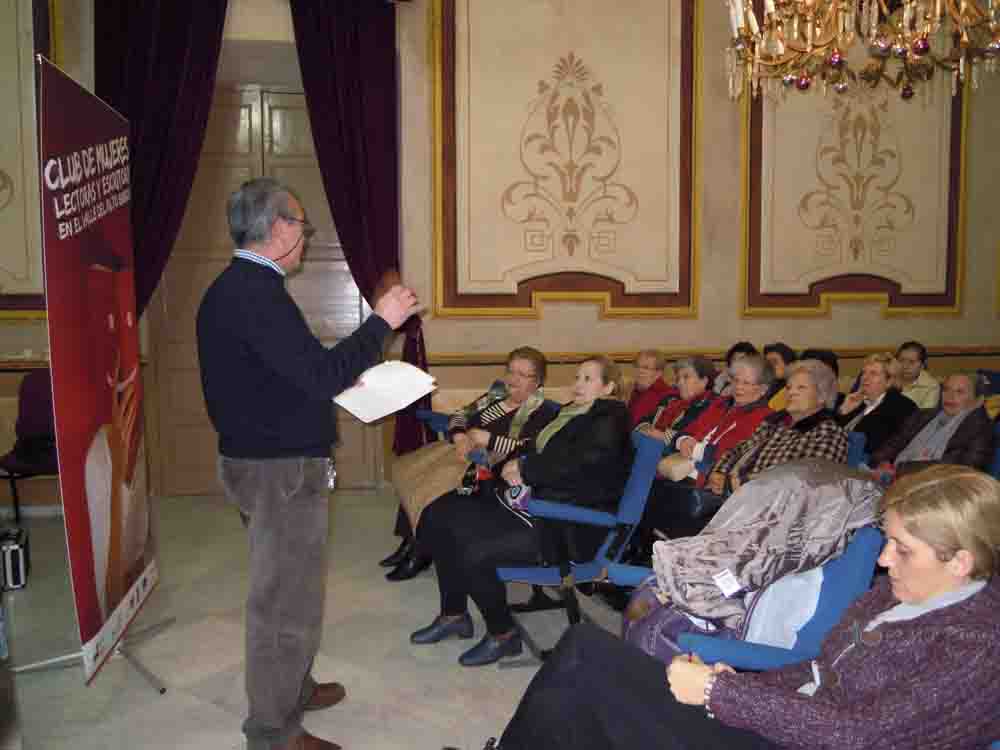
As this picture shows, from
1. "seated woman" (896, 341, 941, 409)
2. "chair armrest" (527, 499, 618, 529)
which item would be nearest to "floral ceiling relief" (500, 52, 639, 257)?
"seated woman" (896, 341, 941, 409)

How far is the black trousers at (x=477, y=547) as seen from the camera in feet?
9.59

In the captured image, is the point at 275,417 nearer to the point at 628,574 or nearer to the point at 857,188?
the point at 628,574

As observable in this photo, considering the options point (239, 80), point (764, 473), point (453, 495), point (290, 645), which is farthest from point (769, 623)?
point (239, 80)

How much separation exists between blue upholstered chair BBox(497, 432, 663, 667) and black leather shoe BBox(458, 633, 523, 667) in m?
0.04

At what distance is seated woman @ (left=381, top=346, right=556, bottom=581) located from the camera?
12.5 ft

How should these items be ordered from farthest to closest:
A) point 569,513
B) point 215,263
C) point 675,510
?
point 215,263 < point 675,510 < point 569,513

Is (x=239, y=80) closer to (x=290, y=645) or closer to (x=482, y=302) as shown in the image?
(x=482, y=302)

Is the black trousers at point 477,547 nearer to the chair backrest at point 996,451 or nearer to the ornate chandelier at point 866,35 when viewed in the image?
the chair backrest at point 996,451

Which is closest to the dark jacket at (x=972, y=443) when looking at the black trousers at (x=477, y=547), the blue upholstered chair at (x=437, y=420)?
the black trousers at (x=477, y=547)

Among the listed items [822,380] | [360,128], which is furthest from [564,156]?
[822,380]

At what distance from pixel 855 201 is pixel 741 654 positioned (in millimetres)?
4783

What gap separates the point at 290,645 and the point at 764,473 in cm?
127

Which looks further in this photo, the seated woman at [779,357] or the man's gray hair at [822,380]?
the seated woman at [779,357]

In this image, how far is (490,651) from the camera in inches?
118
